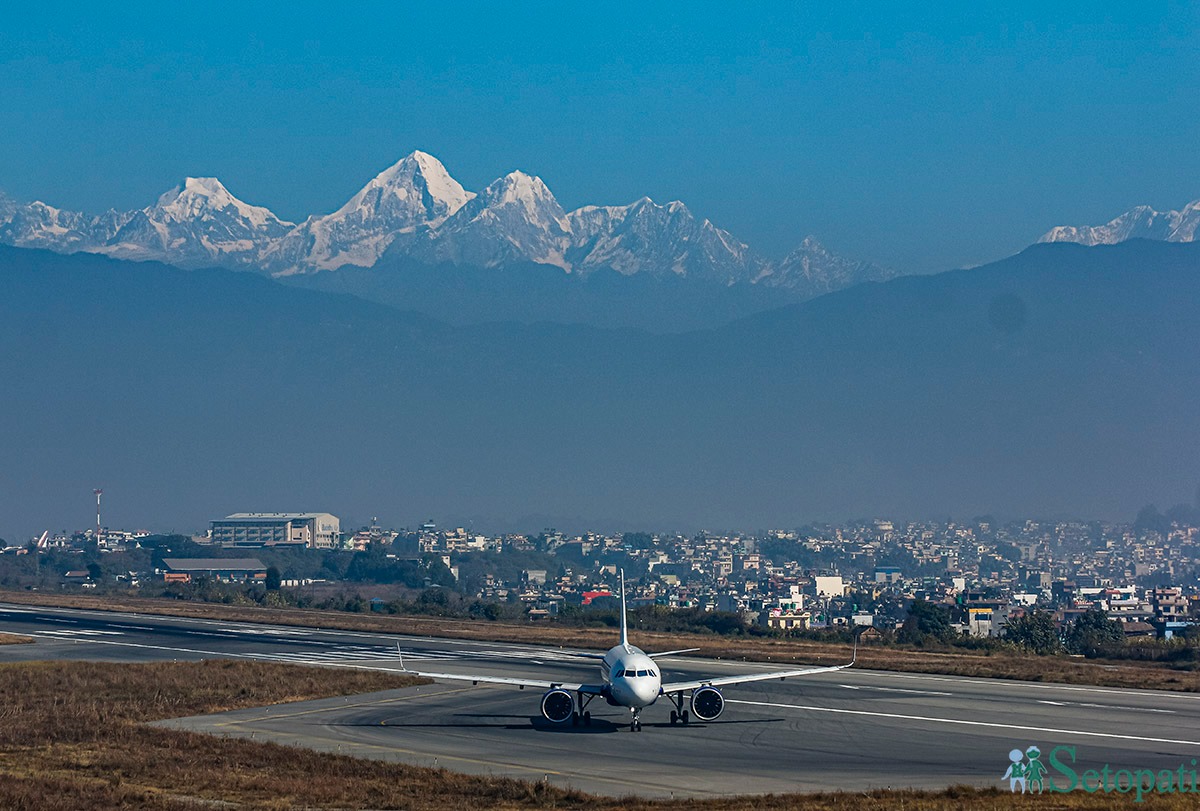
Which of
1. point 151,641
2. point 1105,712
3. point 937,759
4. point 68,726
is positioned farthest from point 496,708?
point 151,641

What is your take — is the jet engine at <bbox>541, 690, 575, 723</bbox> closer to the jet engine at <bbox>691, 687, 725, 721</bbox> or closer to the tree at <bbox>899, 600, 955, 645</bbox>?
the jet engine at <bbox>691, 687, 725, 721</bbox>

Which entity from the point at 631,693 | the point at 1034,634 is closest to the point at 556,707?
the point at 631,693

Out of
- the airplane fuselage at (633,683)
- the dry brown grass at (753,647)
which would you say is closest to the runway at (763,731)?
the airplane fuselage at (633,683)

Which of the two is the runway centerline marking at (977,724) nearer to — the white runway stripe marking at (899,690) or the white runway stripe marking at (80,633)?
the white runway stripe marking at (899,690)

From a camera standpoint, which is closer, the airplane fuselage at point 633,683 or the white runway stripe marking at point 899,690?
the airplane fuselage at point 633,683
